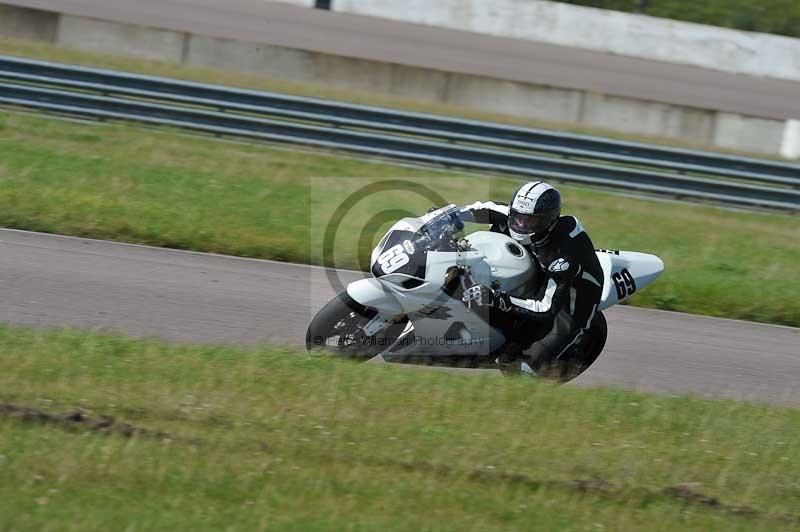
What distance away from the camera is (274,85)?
59.3 ft

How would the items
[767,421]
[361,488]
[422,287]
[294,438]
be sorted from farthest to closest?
[767,421] → [422,287] → [294,438] → [361,488]

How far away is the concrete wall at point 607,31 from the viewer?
2817cm

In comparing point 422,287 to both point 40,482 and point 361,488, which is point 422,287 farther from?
point 40,482

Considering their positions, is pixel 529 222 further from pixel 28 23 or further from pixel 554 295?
pixel 28 23

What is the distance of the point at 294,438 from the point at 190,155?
27.3 feet

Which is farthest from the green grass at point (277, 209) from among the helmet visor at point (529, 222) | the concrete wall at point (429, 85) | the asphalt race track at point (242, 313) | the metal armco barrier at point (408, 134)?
the concrete wall at point (429, 85)

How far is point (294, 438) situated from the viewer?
5.67 meters

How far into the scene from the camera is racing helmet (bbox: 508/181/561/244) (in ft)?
22.4

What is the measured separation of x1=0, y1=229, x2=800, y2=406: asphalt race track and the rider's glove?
1.56 m

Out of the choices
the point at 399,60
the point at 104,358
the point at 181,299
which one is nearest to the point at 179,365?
the point at 104,358

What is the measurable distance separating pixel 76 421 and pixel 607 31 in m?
25.2

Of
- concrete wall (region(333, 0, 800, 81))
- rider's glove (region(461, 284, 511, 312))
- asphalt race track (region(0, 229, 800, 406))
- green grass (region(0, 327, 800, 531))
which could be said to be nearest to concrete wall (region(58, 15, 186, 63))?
asphalt race track (region(0, 229, 800, 406))

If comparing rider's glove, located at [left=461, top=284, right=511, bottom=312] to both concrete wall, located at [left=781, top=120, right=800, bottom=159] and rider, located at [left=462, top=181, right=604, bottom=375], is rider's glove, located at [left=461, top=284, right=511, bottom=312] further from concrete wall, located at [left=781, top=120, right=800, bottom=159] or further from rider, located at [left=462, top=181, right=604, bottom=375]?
concrete wall, located at [left=781, top=120, right=800, bottom=159]

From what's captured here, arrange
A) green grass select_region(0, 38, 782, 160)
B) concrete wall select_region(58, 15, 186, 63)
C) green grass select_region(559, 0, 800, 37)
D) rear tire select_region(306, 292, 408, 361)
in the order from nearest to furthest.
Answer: rear tire select_region(306, 292, 408, 361) → green grass select_region(0, 38, 782, 160) → concrete wall select_region(58, 15, 186, 63) → green grass select_region(559, 0, 800, 37)
